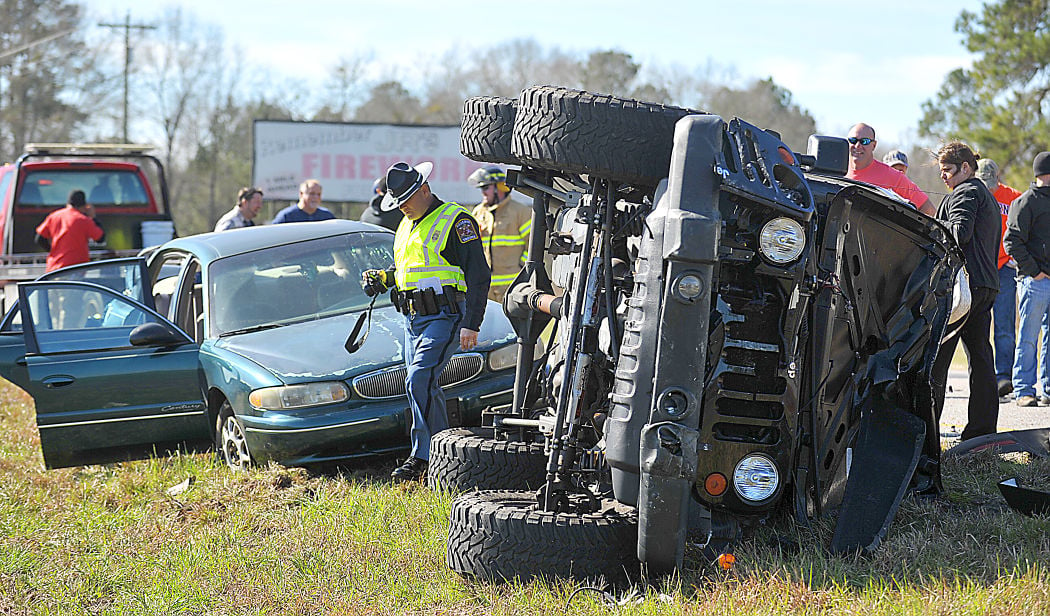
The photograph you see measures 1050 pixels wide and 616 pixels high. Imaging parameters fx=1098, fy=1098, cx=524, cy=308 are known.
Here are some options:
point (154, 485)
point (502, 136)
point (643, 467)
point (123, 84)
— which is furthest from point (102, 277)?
point (123, 84)

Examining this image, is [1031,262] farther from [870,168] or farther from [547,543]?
[547,543]

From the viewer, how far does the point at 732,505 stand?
3.77m

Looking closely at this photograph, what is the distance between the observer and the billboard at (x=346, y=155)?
29281 millimetres

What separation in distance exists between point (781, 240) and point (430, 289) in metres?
2.49

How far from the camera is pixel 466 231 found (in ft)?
19.4

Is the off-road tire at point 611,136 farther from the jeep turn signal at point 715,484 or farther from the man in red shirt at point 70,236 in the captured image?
the man in red shirt at point 70,236

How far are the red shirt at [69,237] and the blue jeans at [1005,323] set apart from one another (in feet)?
30.2

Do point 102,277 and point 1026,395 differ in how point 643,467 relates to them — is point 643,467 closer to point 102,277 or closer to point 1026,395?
point 102,277

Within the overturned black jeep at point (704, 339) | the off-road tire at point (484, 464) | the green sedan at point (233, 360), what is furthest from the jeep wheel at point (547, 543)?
the green sedan at point (233, 360)

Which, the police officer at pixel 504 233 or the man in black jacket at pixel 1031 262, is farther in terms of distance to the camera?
the police officer at pixel 504 233

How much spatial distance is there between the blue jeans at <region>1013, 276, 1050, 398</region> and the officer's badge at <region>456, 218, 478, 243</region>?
4.68m

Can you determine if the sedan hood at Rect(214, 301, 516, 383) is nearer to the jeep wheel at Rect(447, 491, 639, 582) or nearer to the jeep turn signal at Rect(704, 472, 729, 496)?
the jeep wheel at Rect(447, 491, 639, 582)

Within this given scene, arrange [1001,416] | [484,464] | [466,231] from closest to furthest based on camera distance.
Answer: [484,464], [466,231], [1001,416]

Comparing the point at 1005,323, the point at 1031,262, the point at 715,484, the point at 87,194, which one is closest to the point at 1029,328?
the point at 1005,323
